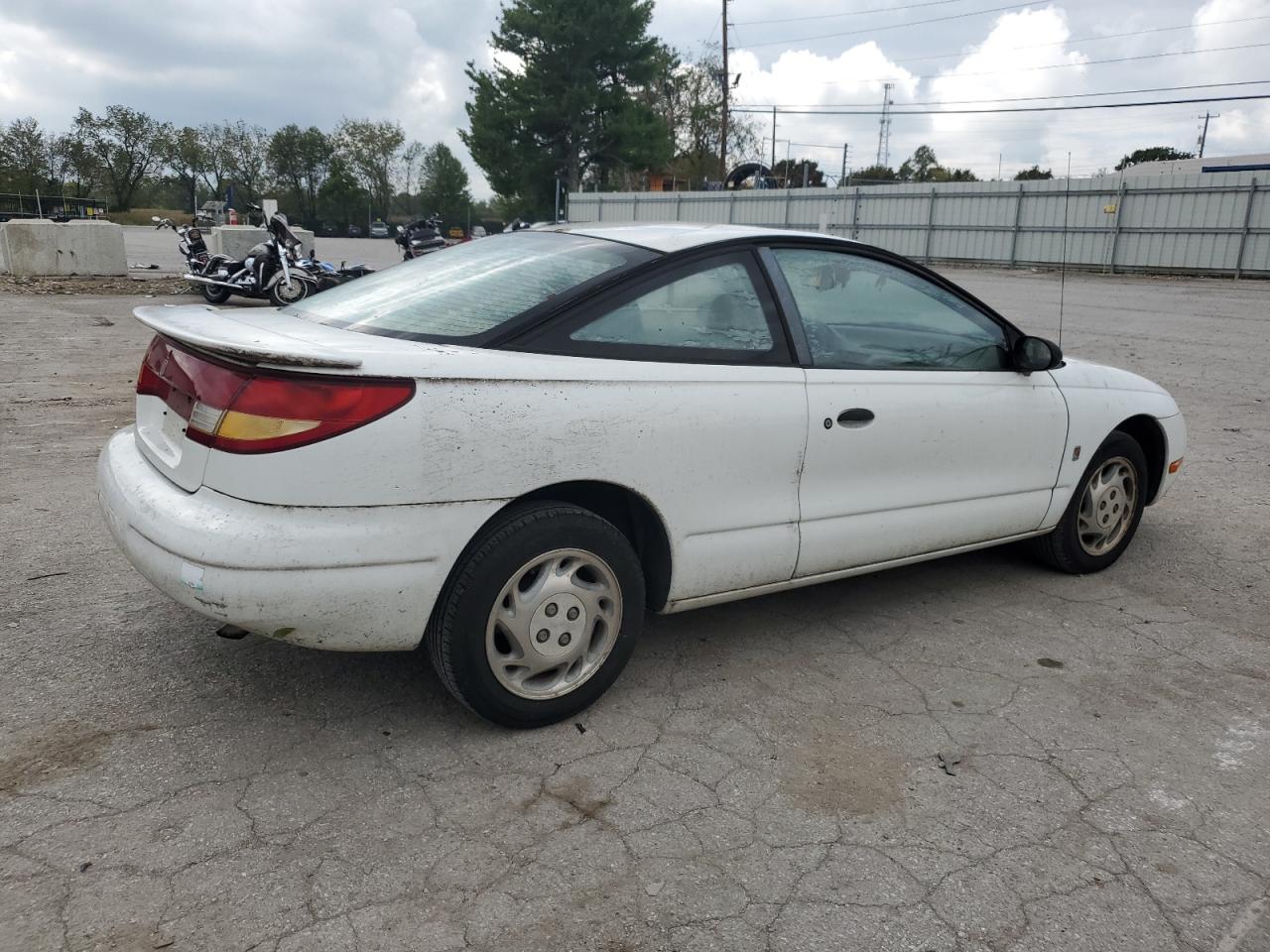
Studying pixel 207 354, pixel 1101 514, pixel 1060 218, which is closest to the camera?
pixel 207 354

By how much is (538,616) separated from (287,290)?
39.1ft

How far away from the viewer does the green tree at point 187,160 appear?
64.2 metres

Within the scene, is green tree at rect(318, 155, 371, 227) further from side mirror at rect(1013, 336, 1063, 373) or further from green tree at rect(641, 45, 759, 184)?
side mirror at rect(1013, 336, 1063, 373)

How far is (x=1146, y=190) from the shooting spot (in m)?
25.1

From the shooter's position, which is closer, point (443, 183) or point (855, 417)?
point (855, 417)

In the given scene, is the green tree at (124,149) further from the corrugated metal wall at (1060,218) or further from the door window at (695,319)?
the door window at (695,319)

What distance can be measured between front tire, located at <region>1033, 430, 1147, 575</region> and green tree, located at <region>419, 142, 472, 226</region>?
235ft

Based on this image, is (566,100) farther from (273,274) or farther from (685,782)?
(685,782)

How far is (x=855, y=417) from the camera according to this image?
340 centimetres

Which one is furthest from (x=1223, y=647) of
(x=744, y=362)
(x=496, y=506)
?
(x=496, y=506)

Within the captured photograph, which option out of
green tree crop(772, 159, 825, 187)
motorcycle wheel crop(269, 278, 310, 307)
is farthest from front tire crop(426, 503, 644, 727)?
green tree crop(772, 159, 825, 187)

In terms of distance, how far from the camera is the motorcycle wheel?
13.4 metres

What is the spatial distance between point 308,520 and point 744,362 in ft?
4.84

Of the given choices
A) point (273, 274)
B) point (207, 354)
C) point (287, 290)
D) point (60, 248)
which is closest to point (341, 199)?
point (60, 248)
